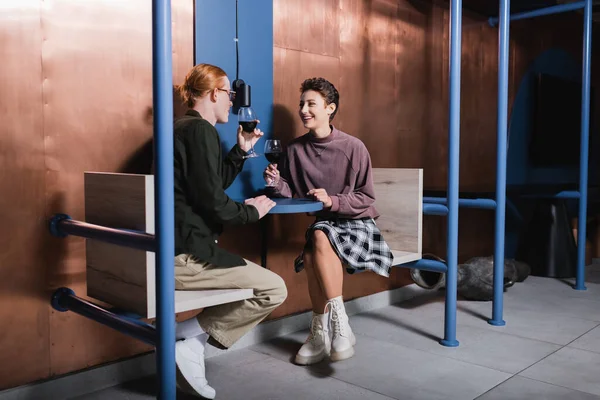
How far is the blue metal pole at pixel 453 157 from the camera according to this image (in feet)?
9.03

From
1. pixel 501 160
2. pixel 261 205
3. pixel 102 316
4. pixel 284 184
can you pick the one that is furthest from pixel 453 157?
pixel 102 316

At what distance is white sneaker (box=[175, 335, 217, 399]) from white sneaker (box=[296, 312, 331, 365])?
535mm

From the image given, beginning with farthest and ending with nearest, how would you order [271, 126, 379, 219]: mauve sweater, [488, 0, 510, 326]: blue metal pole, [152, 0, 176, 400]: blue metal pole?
1. [488, 0, 510, 326]: blue metal pole
2. [271, 126, 379, 219]: mauve sweater
3. [152, 0, 176, 400]: blue metal pole

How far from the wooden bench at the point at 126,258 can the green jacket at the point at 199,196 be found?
0.15 meters

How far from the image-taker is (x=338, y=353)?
251 centimetres

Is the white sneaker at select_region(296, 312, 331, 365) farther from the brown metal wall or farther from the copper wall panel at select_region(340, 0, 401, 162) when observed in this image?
the copper wall panel at select_region(340, 0, 401, 162)

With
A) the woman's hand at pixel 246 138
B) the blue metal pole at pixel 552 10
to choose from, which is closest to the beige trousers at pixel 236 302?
the woman's hand at pixel 246 138

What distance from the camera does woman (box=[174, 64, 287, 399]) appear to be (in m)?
1.92

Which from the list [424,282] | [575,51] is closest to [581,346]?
[424,282]

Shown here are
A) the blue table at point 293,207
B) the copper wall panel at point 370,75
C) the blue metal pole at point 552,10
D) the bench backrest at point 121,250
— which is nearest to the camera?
the bench backrest at point 121,250

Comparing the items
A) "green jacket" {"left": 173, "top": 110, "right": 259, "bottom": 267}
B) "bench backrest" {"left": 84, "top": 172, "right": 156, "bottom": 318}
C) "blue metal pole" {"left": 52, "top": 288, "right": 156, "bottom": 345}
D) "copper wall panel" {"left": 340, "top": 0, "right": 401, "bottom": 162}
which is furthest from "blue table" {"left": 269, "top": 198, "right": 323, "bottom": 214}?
"copper wall panel" {"left": 340, "top": 0, "right": 401, "bottom": 162}

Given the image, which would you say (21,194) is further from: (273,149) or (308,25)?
(308,25)

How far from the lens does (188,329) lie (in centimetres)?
210

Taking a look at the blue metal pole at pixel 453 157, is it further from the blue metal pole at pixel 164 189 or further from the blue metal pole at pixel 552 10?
the blue metal pole at pixel 164 189
